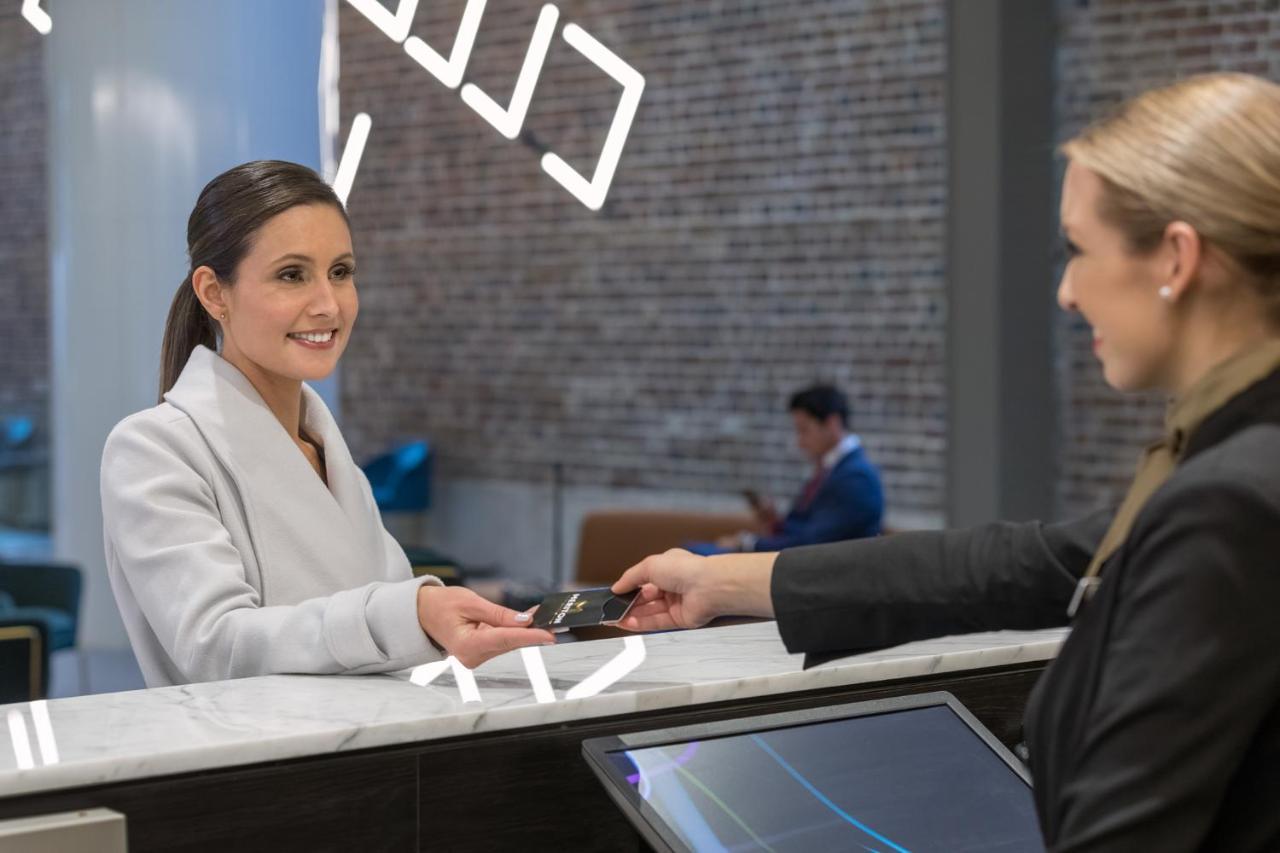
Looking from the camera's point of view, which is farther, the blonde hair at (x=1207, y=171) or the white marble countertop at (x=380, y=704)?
the white marble countertop at (x=380, y=704)

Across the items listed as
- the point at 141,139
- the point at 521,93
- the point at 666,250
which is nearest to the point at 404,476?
the point at 666,250

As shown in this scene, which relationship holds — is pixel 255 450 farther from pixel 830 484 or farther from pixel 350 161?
pixel 830 484

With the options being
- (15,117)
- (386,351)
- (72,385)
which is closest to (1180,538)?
(72,385)

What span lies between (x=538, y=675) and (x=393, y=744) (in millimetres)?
257

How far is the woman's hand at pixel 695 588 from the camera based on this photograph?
1511mm

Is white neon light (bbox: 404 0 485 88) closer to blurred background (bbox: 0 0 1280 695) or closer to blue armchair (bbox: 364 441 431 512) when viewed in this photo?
blurred background (bbox: 0 0 1280 695)

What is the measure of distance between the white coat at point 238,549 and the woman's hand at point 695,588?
0.78 ft

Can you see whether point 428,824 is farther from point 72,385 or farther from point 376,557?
point 72,385

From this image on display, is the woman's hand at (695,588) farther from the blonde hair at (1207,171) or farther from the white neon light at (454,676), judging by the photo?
the blonde hair at (1207,171)

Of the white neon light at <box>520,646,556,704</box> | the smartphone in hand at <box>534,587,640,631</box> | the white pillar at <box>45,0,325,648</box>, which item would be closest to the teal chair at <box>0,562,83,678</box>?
the white pillar at <box>45,0,325,648</box>

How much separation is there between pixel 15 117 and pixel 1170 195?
32.9 ft

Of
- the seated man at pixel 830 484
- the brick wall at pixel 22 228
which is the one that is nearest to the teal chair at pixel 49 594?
the seated man at pixel 830 484

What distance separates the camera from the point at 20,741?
1442 millimetres

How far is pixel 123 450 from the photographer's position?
1.86 metres
